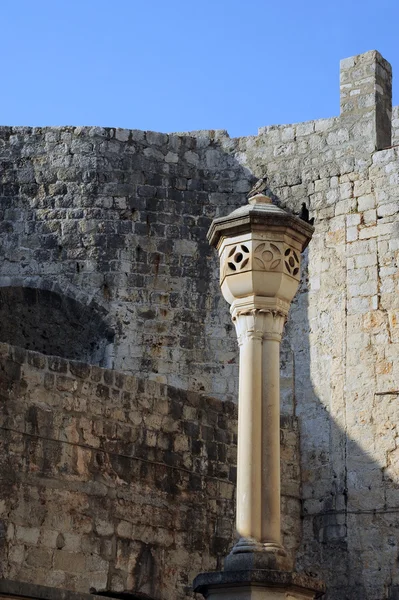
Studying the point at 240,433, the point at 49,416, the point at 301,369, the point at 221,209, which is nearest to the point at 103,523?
the point at 49,416

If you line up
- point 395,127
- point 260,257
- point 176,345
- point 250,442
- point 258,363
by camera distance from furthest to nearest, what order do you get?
point 395,127
point 176,345
point 260,257
point 258,363
point 250,442

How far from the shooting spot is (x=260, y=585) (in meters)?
7.37

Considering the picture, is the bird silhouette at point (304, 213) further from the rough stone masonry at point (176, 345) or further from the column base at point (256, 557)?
the column base at point (256, 557)

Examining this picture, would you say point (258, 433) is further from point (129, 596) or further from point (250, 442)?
point (129, 596)

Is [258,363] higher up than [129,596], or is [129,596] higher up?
[258,363]

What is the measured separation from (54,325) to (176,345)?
1383 millimetres

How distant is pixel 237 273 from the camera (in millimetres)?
8344

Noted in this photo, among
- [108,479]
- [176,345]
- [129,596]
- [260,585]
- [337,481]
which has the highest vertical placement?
[176,345]

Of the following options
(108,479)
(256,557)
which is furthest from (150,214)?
(256,557)

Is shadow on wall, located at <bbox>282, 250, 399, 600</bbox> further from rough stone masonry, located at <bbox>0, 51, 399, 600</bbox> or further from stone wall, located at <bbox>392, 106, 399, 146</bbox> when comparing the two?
stone wall, located at <bbox>392, 106, 399, 146</bbox>

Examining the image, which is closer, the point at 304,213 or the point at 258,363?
the point at 258,363

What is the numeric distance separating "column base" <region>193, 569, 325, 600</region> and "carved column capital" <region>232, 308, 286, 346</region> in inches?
61.8

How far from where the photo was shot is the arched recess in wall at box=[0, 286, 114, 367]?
12859 millimetres

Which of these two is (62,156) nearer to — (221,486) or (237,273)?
(221,486)
